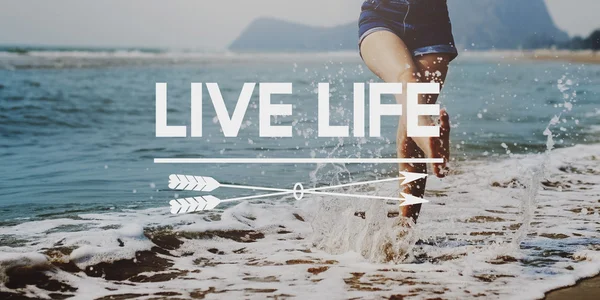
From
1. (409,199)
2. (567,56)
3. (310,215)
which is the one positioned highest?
(567,56)

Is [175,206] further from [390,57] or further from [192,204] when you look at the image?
[390,57]

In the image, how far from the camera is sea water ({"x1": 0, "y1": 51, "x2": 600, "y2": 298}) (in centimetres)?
253

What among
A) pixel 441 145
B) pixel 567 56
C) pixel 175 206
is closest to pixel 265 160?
pixel 175 206

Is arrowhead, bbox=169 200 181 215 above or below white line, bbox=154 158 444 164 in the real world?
below

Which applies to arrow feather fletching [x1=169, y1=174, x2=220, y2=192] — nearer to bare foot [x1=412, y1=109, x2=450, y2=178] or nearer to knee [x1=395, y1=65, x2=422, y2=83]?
knee [x1=395, y1=65, x2=422, y2=83]

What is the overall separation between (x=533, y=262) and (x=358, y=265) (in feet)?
2.07

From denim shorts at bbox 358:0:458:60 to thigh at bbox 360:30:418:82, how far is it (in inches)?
1.3

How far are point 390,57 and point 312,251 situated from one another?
82 cm

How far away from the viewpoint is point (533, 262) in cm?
A: 269

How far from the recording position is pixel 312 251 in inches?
114

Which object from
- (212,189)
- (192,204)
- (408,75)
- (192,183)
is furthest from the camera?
(192,183)

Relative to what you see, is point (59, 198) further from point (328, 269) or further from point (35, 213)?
point (328, 269)

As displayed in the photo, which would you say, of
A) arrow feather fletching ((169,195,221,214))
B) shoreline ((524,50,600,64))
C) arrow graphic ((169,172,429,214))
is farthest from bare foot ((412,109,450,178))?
shoreline ((524,50,600,64))

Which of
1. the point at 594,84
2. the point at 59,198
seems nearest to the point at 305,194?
the point at 59,198
